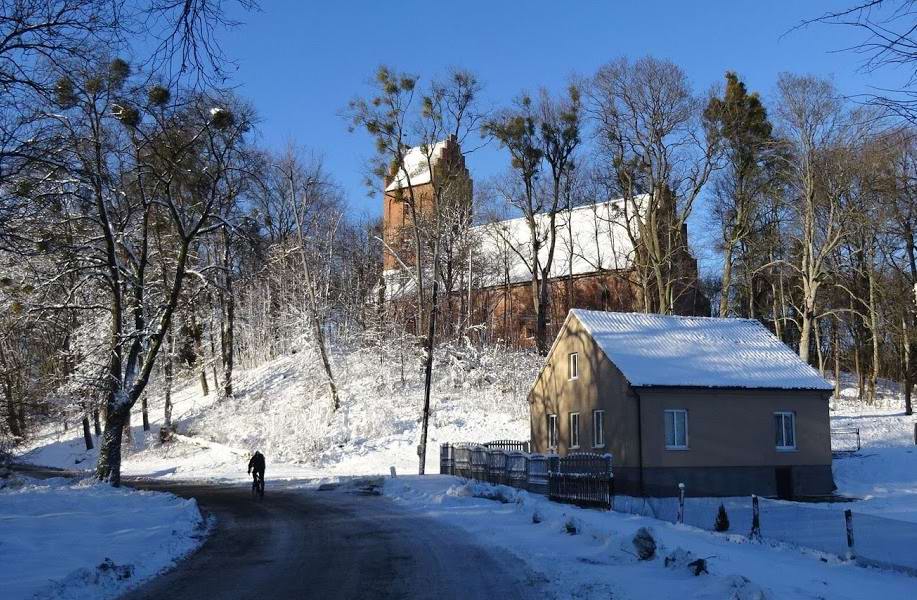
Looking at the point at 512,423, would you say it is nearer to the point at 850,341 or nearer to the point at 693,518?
the point at 693,518

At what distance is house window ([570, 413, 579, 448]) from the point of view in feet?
108

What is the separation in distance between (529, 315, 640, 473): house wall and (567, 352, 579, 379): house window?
0.20m

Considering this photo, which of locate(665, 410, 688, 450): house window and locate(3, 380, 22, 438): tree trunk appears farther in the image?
locate(665, 410, 688, 450): house window

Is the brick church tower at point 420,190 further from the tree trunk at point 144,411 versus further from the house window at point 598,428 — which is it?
the house window at point 598,428

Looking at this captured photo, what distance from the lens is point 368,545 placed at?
15.2 m

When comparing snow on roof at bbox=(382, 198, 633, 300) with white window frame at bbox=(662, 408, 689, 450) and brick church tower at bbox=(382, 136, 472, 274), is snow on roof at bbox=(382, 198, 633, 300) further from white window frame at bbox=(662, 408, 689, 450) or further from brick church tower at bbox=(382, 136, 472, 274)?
white window frame at bbox=(662, 408, 689, 450)

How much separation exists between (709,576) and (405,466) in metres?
28.8

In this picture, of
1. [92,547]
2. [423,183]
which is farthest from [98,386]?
[423,183]

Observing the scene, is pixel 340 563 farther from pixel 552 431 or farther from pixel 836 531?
pixel 552 431

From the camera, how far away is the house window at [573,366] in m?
Result: 33.2

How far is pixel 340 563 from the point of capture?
43.0ft

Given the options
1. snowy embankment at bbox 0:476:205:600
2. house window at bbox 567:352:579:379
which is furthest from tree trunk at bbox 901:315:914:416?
snowy embankment at bbox 0:476:205:600

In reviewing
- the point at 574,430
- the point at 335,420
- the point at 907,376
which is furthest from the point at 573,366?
the point at 907,376

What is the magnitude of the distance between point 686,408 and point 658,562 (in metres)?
18.3
